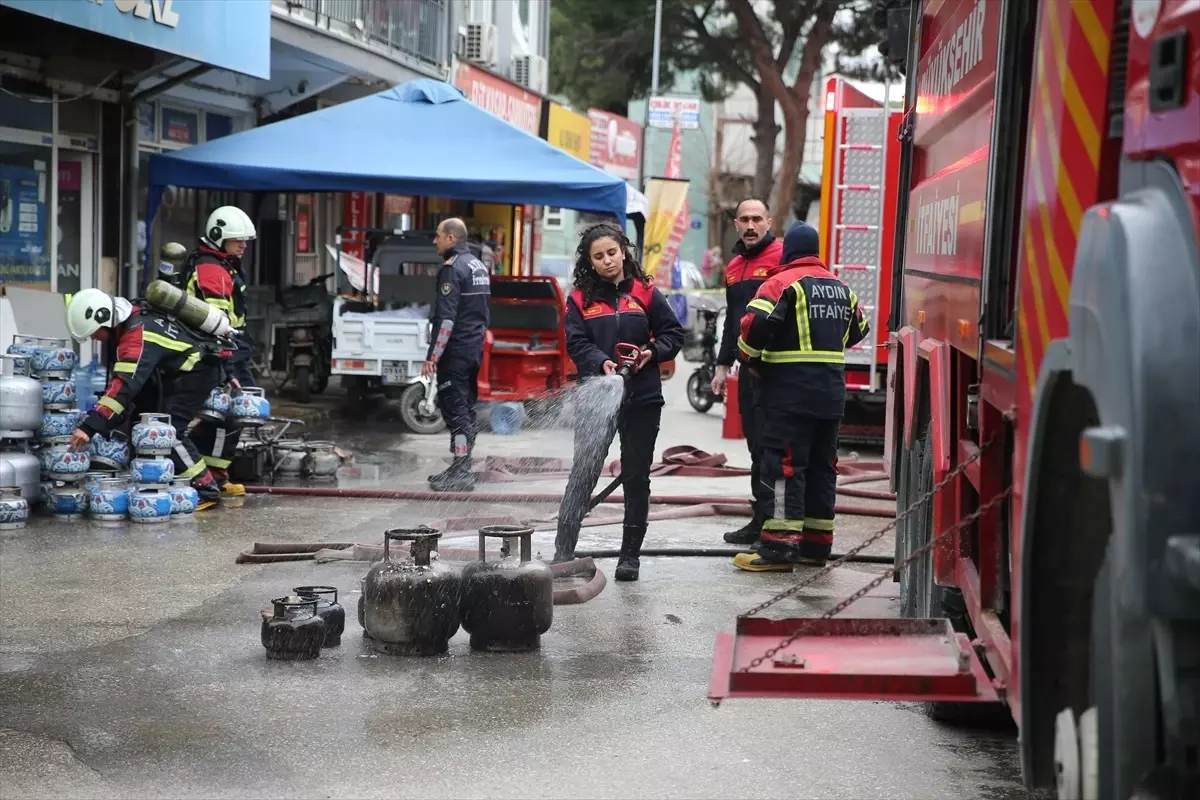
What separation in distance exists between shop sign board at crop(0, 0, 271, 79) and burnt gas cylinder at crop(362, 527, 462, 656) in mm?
5403

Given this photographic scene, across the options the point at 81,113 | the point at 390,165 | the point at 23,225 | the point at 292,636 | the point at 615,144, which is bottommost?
the point at 292,636

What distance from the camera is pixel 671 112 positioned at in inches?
1286

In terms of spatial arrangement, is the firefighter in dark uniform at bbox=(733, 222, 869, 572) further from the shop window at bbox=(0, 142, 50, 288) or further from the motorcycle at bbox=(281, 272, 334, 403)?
→ the motorcycle at bbox=(281, 272, 334, 403)

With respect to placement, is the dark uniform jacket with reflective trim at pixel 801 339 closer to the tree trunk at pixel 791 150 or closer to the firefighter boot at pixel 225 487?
the firefighter boot at pixel 225 487

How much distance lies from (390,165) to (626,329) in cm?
661

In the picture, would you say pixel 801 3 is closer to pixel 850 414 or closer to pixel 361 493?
pixel 850 414

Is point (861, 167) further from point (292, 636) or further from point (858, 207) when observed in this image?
point (292, 636)

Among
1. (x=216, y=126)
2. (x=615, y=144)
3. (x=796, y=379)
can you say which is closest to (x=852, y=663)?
(x=796, y=379)

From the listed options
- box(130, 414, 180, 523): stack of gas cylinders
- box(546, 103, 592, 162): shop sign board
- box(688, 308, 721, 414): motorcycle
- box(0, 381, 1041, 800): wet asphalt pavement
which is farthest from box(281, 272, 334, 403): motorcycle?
box(546, 103, 592, 162): shop sign board

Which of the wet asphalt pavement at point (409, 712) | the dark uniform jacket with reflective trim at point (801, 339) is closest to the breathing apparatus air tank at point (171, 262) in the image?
the wet asphalt pavement at point (409, 712)

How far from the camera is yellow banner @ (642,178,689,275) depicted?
28719 mm

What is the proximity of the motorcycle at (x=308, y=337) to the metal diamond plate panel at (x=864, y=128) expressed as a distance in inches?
242

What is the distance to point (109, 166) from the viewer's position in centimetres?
1448

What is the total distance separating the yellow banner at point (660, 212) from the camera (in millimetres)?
28719
